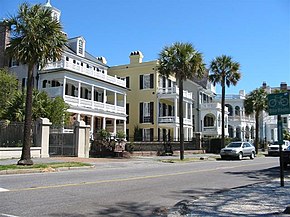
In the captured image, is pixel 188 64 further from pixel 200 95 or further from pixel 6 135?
pixel 200 95

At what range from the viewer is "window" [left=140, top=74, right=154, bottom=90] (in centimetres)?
4594

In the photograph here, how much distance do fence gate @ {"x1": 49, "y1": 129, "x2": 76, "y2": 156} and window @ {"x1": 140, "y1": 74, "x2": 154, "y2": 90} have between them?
2133cm

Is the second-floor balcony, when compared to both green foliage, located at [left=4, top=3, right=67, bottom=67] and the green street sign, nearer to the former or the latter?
green foliage, located at [left=4, top=3, right=67, bottom=67]

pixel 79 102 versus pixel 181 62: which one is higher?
pixel 181 62

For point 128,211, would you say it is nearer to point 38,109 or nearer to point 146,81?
point 38,109

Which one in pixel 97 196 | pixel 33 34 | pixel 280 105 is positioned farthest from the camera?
pixel 33 34

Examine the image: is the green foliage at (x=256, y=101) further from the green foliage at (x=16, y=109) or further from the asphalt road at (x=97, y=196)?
the asphalt road at (x=97, y=196)

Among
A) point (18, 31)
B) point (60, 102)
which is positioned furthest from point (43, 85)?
point (18, 31)

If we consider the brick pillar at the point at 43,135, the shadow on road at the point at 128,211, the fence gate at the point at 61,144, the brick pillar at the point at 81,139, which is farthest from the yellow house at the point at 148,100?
the shadow on road at the point at 128,211

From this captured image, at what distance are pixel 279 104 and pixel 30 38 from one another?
12.1 meters

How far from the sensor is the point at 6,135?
22.6 meters

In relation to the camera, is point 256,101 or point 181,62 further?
point 256,101

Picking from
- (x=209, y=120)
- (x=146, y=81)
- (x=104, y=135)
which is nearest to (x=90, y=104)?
(x=104, y=135)

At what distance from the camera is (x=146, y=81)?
46312 mm
